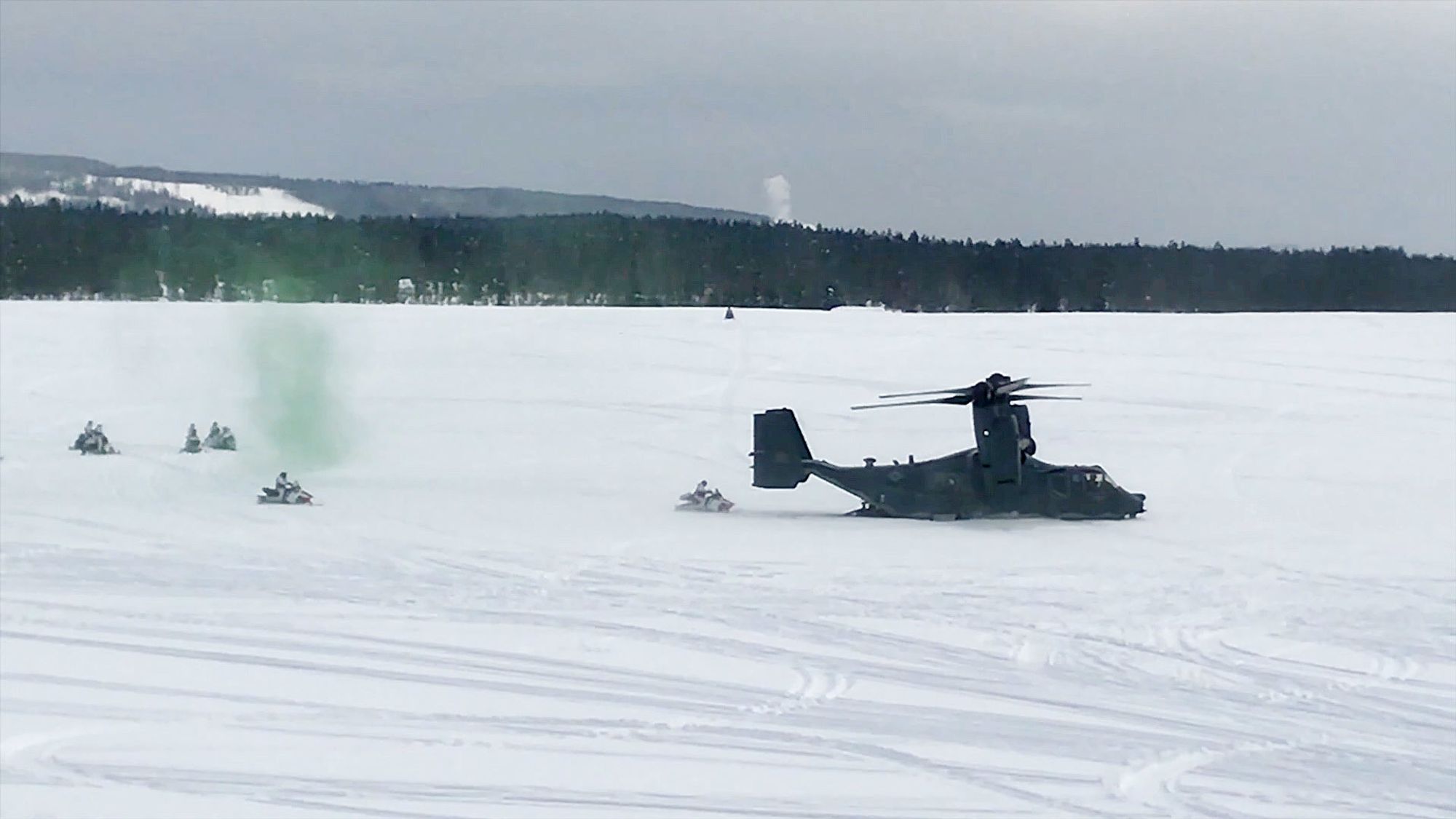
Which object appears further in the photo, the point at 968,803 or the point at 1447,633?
the point at 1447,633

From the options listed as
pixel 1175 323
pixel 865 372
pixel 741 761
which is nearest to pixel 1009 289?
pixel 1175 323

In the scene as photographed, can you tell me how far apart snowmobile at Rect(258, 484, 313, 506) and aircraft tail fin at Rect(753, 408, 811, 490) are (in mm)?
5657

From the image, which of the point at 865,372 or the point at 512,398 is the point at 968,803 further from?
the point at 865,372

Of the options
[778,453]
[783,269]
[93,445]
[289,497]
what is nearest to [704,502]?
[778,453]

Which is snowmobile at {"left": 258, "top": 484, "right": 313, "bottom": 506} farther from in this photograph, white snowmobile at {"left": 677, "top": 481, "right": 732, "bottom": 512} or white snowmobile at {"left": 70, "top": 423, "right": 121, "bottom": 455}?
white snowmobile at {"left": 70, "top": 423, "right": 121, "bottom": 455}

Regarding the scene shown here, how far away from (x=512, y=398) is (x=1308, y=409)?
585 inches

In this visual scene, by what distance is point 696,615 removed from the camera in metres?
13.3

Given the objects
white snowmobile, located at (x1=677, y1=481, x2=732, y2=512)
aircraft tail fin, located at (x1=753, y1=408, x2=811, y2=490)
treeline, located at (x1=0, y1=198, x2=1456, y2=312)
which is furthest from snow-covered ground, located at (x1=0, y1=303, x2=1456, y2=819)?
treeline, located at (x1=0, y1=198, x2=1456, y2=312)

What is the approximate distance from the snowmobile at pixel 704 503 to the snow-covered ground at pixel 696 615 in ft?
1.32

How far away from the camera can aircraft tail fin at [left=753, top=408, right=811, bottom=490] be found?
1898cm

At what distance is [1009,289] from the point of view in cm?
→ 6881

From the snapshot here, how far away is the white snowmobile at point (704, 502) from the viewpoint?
1967cm

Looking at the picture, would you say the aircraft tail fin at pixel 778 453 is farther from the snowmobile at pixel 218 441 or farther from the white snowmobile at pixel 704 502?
the snowmobile at pixel 218 441

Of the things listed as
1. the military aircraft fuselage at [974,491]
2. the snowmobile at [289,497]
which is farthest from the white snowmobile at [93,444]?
the military aircraft fuselage at [974,491]
